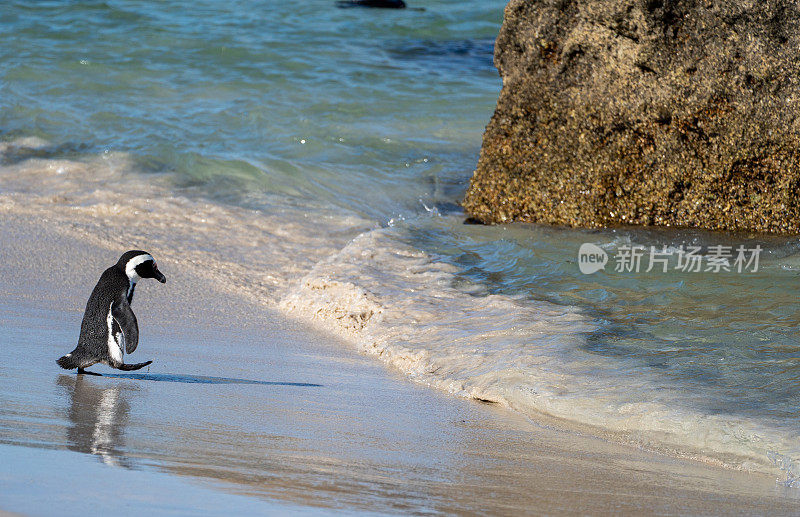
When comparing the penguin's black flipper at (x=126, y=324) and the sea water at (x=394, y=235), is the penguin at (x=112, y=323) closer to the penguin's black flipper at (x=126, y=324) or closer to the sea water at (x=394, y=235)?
the penguin's black flipper at (x=126, y=324)

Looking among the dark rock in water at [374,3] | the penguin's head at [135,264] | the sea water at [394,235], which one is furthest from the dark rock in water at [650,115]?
the dark rock in water at [374,3]

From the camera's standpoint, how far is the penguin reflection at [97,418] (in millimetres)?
2613

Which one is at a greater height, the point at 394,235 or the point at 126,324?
the point at 126,324

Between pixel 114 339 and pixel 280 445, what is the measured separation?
92 cm

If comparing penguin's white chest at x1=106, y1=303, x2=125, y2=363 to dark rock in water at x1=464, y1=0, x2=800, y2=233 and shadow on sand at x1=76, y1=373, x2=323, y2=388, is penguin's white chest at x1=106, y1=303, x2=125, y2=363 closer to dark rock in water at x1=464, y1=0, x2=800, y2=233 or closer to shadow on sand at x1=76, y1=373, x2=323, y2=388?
shadow on sand at x1=76, y1=373, x2=323, y2=388

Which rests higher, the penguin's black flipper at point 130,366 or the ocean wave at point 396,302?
the penguin's black flipper at point 130,366

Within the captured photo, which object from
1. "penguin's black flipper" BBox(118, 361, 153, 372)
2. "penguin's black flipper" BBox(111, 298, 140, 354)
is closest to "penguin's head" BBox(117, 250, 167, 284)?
"penguin's black flipper" BBox(111, 298, 140, 354)

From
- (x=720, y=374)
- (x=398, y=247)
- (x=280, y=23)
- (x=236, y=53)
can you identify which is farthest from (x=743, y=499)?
(x=280, y=23)

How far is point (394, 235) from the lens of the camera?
6.07m

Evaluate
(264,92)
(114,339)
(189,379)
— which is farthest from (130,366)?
(264,92)

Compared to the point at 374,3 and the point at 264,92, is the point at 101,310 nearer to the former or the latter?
the point at 264,92

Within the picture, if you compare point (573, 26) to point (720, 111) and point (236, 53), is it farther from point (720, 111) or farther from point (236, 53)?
point (236, 53)

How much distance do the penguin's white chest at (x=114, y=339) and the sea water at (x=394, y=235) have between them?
1.17 metres

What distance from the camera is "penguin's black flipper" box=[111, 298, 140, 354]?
3.49 meters
